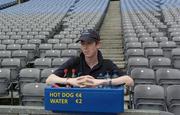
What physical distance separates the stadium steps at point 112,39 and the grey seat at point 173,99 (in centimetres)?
379

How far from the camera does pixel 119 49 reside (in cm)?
1145

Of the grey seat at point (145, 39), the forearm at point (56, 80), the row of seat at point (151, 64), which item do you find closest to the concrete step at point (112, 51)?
the row of seat at point (151, 64)

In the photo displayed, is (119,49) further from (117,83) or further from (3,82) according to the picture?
(117,83)

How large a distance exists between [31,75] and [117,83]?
13.7 feet

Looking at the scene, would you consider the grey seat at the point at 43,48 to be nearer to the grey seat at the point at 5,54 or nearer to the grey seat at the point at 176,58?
the grey seat at the point at 5,54

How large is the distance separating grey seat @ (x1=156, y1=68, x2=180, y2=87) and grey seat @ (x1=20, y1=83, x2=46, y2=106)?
2.20 m

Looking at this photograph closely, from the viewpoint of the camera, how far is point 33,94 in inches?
223

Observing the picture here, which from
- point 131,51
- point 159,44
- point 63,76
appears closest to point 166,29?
point 159,44

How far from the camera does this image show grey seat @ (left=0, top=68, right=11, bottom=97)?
6.66 metres

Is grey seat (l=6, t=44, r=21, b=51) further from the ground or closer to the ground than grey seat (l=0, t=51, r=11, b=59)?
further from the ground

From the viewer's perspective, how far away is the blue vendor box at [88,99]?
2508 mm

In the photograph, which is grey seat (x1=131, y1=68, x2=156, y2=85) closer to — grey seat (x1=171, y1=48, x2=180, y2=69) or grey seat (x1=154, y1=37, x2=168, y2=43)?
grey seat (x1=171, y1=48, x2=180, y2=69)

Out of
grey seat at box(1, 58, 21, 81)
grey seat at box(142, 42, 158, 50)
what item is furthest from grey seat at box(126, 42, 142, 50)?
grey seat at box(1, 58, 21, 81)

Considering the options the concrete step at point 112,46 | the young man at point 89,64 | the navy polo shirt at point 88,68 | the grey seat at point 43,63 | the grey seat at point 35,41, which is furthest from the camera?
the concrete step at point 112,46
